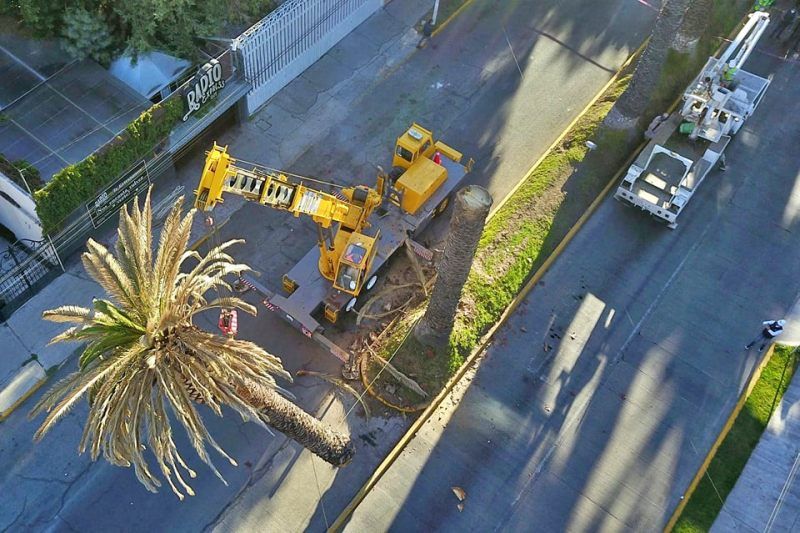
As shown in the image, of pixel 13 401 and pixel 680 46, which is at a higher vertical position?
pixel 680 46

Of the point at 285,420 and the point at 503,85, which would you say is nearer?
the point at 285,420

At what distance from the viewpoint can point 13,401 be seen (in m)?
20.1

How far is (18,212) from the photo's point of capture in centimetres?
2192

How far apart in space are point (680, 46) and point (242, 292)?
21.1 metres

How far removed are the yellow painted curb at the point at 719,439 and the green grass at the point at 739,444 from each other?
0.30 feet

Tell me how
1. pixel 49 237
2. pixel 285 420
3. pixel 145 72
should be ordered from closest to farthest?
Result: pixel 285 420 → pixel 49 237 → pixel 145 72

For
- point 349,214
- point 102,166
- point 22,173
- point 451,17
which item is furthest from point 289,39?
point 22,173

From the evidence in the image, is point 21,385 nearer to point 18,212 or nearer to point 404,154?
point 18,212

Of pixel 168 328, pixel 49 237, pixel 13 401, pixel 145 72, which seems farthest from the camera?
pixel 145 72

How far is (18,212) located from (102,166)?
10.2 feet

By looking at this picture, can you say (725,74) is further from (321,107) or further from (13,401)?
(13,401)

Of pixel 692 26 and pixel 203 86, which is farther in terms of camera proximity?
pixel 692 26

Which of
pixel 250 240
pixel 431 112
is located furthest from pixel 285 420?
pixel 431 112

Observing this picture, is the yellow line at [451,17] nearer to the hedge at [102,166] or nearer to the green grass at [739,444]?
the hedge at [102,166]
